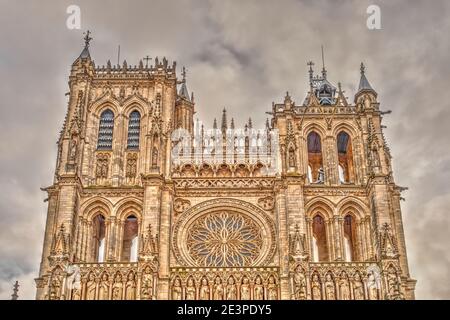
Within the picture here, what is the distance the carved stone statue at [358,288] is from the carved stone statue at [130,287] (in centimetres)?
1215

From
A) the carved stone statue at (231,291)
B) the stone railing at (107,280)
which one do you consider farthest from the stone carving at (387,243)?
the stone railing at (107,280)

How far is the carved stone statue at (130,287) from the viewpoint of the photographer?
117 ft

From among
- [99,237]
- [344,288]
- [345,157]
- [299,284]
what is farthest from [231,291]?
[345,157]

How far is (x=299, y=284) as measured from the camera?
34.9 metres

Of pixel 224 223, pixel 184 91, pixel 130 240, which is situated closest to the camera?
pixel 224 223

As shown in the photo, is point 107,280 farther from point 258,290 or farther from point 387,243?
point 387,243

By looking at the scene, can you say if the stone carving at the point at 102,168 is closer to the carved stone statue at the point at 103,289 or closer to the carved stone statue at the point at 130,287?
the carved stone statue at the point at 103,289

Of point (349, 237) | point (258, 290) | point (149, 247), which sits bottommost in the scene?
point (258, 290)

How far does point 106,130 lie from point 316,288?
1767 centimetres

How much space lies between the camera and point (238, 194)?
40188 mm

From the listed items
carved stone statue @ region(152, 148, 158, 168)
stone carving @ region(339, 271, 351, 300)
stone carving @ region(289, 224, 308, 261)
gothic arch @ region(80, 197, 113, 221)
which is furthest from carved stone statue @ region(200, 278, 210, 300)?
carved stone statue @ region(152, 148, 158, 168)
